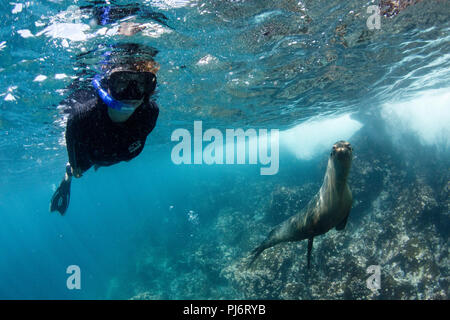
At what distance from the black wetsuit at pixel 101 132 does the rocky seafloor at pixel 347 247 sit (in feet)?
32.0

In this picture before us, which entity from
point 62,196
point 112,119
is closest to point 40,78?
point 62,196

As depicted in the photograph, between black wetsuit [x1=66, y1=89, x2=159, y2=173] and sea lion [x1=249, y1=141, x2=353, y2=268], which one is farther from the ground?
black wetsuit [x1=66, y1=89, x2=159, y2=173]

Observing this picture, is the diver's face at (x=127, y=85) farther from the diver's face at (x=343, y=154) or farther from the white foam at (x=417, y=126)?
the white foam at (x=417, y=126)

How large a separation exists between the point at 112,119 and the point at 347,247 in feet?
41.2

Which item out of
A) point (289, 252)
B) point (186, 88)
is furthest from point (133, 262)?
point (186, 88)

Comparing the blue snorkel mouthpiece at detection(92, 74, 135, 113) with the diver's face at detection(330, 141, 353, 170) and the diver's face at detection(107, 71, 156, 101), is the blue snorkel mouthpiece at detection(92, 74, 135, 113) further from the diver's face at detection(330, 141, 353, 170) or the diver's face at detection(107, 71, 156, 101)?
the diver's face at detection(330, 141, 353, 170)

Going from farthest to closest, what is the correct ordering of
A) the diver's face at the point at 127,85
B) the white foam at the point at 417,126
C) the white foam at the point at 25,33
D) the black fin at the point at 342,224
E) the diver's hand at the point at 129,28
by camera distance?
the white foam at the point at 417,126 → the diver's hand at the point at 129,28 → the white foam at the point at 25,33 → the black fin at the point at 342,224 → the diver's face at the point at 127,85

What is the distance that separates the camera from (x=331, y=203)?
514cm

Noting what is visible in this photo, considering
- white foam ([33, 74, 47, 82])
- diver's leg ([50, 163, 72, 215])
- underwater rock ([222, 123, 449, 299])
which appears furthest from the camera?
underwater rock ([222, 123, 449, 299])

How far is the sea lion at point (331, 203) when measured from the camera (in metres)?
4.11

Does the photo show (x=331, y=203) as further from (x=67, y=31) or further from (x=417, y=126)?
(x=417, y=126)

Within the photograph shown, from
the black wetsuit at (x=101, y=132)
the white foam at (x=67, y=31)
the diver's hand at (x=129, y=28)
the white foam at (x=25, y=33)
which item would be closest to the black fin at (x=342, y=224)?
the black wetsuit at (x=101, y=132)

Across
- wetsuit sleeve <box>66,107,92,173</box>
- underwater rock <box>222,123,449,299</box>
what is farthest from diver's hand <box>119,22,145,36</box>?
underwater rock <box>222,123,449,299</box>

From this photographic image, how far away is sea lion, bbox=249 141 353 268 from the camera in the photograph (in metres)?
4.11
